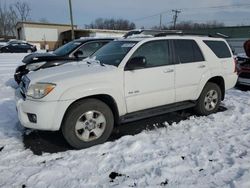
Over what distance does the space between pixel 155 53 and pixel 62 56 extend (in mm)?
4131

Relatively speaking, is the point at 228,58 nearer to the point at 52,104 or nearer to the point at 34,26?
the point at 52,104

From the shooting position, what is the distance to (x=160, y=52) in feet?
17.6

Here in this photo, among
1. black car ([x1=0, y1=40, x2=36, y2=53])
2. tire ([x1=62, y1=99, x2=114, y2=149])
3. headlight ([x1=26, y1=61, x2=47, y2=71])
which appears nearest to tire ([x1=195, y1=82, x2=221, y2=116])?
tire ([x1=62, y1=99, x2=114, y2=149])

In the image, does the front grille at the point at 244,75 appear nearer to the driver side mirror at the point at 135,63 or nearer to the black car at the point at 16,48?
the driver side mirror at the point at 135,63

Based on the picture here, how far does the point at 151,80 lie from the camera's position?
5.05 meters

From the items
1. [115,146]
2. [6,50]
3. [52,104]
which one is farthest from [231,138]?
[6,50]

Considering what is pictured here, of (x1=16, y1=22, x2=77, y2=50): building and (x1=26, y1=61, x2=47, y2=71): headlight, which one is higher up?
(x1=16, y1=22, x2=77, y2=50): building

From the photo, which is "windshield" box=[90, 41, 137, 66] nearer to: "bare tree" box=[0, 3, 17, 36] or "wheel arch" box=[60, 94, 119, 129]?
"wheel arch" box=[60, 94, 119, 129]

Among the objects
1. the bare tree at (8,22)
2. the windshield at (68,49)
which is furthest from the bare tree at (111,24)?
the windshield at (68,49)

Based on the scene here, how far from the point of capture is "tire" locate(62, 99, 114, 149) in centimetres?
438

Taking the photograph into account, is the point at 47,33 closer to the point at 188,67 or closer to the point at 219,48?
the point at 219,48

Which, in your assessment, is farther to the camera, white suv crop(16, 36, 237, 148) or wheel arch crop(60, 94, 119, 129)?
wheel arch crop(60, 94, 119, 129)

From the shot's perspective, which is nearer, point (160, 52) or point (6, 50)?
point (160, 52)

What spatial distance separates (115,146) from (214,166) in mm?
1573
